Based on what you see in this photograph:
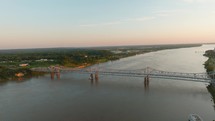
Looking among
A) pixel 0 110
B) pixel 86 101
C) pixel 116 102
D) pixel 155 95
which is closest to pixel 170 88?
pixel 155 95

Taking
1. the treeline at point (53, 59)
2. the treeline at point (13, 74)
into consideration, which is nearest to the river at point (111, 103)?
the treeline at point (13, 74)

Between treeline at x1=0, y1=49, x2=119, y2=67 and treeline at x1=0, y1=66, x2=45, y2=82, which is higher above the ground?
treeline at x1=0, y1=49, x2=119, y2=67

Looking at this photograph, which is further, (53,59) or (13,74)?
(53,59)

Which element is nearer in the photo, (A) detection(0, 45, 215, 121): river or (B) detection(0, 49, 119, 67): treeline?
(A) detection(0, 45, 215, 121): river

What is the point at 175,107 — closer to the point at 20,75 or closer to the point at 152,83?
the point at 152,83


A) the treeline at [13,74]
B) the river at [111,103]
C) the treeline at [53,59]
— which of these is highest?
the treeline at [53,59]

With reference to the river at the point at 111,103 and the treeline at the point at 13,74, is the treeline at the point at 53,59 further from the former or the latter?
the river at the point at 111,103

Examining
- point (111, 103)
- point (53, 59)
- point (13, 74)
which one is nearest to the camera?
point (111, 103)

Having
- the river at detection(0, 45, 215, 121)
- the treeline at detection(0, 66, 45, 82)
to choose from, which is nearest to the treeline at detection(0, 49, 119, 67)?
the treeline at detection(0, 66, 45, 82)

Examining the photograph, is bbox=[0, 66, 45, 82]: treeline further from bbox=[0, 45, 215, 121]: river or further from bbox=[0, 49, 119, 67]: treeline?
bbox=[0, 45, 215, 121]: river

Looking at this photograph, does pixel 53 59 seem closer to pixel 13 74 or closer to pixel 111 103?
pixel 13 74

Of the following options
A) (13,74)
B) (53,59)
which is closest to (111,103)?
(13,74)
